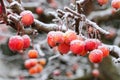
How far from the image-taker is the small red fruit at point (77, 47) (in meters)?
1.41

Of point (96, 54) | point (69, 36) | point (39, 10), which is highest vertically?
point (69, 36)

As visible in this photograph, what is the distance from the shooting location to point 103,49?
1567 mm

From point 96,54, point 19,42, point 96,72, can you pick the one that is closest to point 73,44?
point 96,54

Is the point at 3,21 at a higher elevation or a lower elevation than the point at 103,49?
higher

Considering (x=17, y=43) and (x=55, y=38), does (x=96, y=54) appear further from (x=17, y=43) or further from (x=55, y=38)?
(x=17, y=43)

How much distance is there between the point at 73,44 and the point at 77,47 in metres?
0.04

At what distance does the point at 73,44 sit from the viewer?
143 cm

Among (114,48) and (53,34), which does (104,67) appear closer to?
(114,48)

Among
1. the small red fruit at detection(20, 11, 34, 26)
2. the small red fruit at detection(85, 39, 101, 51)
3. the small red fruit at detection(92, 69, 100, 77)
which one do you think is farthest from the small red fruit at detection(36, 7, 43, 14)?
the small red fruit at detection(85, 39, 101, 51)

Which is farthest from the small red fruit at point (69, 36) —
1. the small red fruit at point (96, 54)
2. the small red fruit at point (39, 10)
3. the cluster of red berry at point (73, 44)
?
the small red fruit at point (39, 10)

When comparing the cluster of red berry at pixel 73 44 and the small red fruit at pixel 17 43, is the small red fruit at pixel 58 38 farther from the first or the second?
the small red fruit at pixel 17 43

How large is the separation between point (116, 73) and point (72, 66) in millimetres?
987

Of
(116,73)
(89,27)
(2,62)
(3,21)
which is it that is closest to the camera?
(3,21)

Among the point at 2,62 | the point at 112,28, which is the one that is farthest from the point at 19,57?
the point at 112,28
